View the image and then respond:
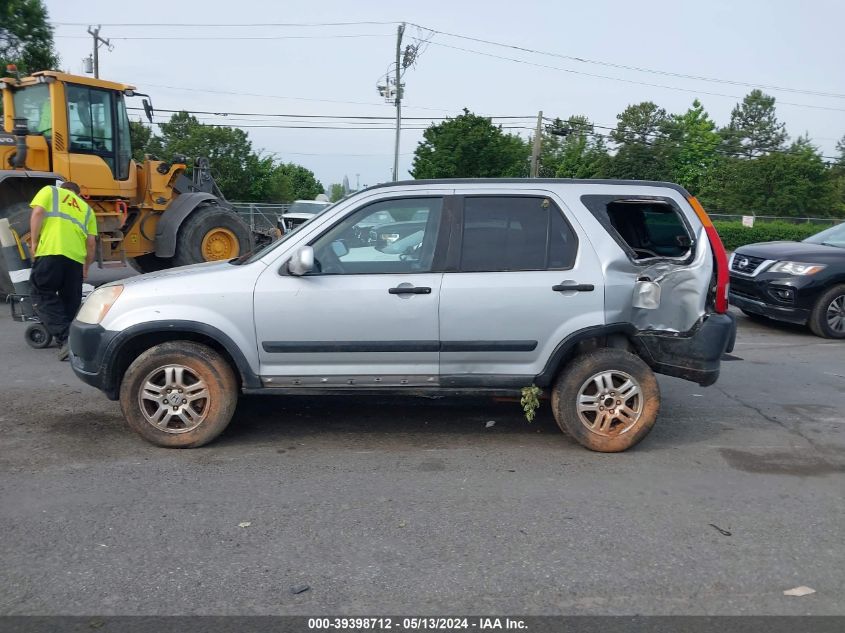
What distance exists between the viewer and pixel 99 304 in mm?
5191

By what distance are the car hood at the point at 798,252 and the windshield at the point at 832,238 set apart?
233 millimetres

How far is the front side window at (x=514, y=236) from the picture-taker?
522 cm

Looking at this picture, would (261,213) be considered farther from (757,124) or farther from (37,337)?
(757,124)

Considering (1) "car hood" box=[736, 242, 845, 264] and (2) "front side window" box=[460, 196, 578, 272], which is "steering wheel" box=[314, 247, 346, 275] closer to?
(2) "front side window" box=[460, 196, 578, 272]

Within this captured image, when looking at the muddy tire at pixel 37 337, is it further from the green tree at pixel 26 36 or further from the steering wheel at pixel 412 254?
the green tree at pixel 26 36

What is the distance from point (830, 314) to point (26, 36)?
2252cm

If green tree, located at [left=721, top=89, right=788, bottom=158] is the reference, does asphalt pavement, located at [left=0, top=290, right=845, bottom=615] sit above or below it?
below

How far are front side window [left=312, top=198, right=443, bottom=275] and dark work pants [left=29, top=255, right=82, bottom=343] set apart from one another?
12.1 feet

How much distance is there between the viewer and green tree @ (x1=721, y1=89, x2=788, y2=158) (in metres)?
81.1

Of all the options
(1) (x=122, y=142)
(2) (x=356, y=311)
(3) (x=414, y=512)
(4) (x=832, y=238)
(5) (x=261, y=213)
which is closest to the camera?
(3) (x=414, y=512)

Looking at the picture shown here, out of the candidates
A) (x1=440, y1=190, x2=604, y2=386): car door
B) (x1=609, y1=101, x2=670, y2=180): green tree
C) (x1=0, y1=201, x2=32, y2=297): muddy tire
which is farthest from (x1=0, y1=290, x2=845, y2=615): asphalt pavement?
(x1=609, y1=101, x2=670, y2=180): green tree

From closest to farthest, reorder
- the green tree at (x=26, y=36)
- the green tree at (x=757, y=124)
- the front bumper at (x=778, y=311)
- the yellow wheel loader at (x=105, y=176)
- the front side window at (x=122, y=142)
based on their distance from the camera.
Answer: the front bumper at (x=778, y=311) → the yellow wheel loader at (x=105, y=176) → the front side window at (x=122, y=142) → the green tree at (x=26, y=36) → the green tree at (x=757, y=124)

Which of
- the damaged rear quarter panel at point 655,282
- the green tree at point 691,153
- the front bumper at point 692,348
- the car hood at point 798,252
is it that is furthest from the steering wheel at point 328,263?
the green tree at point 691,153

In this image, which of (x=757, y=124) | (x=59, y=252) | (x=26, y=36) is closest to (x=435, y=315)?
(x=59, y=252)
